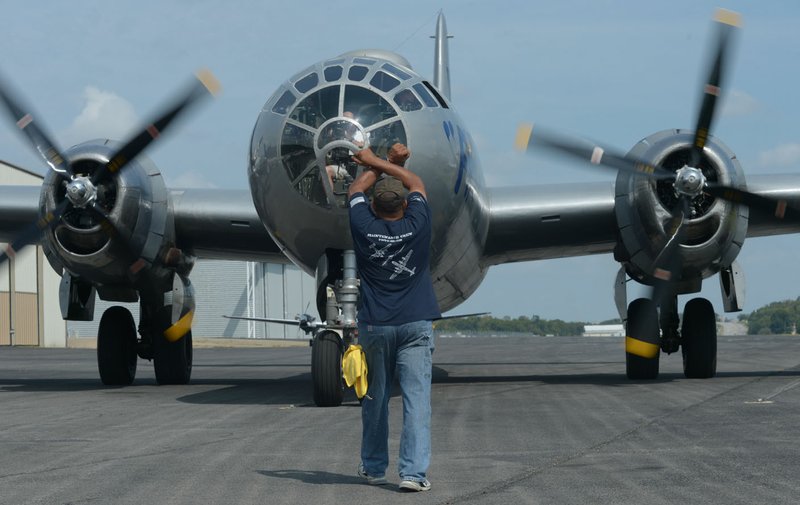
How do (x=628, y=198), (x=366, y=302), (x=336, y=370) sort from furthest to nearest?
(x=628, y=198) → (x=336, y=370) → (x=366, y=302)

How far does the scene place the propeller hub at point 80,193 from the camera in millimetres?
15789

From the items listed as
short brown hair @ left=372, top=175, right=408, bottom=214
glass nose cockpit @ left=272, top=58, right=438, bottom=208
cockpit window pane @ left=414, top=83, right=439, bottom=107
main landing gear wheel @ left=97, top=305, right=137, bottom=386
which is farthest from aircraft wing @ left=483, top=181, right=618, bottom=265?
short brown hair @ left=372, top=175, right=408, bottom=214

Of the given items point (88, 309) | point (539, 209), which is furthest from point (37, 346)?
point (539, 209)

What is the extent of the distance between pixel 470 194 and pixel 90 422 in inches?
236

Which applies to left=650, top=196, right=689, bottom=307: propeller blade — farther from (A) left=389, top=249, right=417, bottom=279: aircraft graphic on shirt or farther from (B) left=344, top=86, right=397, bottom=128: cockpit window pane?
(A) left=389, top=249, right=417, bottom=279: aircraft graphic on shirt

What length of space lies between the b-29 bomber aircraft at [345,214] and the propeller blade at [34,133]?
2 cm

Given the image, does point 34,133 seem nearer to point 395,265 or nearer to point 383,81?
point 383,81

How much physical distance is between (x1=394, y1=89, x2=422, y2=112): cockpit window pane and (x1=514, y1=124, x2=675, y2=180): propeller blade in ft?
11.4

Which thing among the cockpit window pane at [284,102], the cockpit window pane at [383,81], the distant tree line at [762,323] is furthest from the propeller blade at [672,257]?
the distant tree line at [762,323]

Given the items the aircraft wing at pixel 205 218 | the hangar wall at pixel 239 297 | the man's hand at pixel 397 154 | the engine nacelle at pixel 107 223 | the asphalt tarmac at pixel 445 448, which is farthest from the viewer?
the hangar wall at pixel 239 297

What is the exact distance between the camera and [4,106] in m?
17.2

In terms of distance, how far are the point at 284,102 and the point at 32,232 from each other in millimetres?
5620

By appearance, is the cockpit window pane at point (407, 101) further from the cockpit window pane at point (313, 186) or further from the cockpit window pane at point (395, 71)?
the cockpit window pane at point (313, 186)

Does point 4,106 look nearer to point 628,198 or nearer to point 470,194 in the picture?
point 470,194
